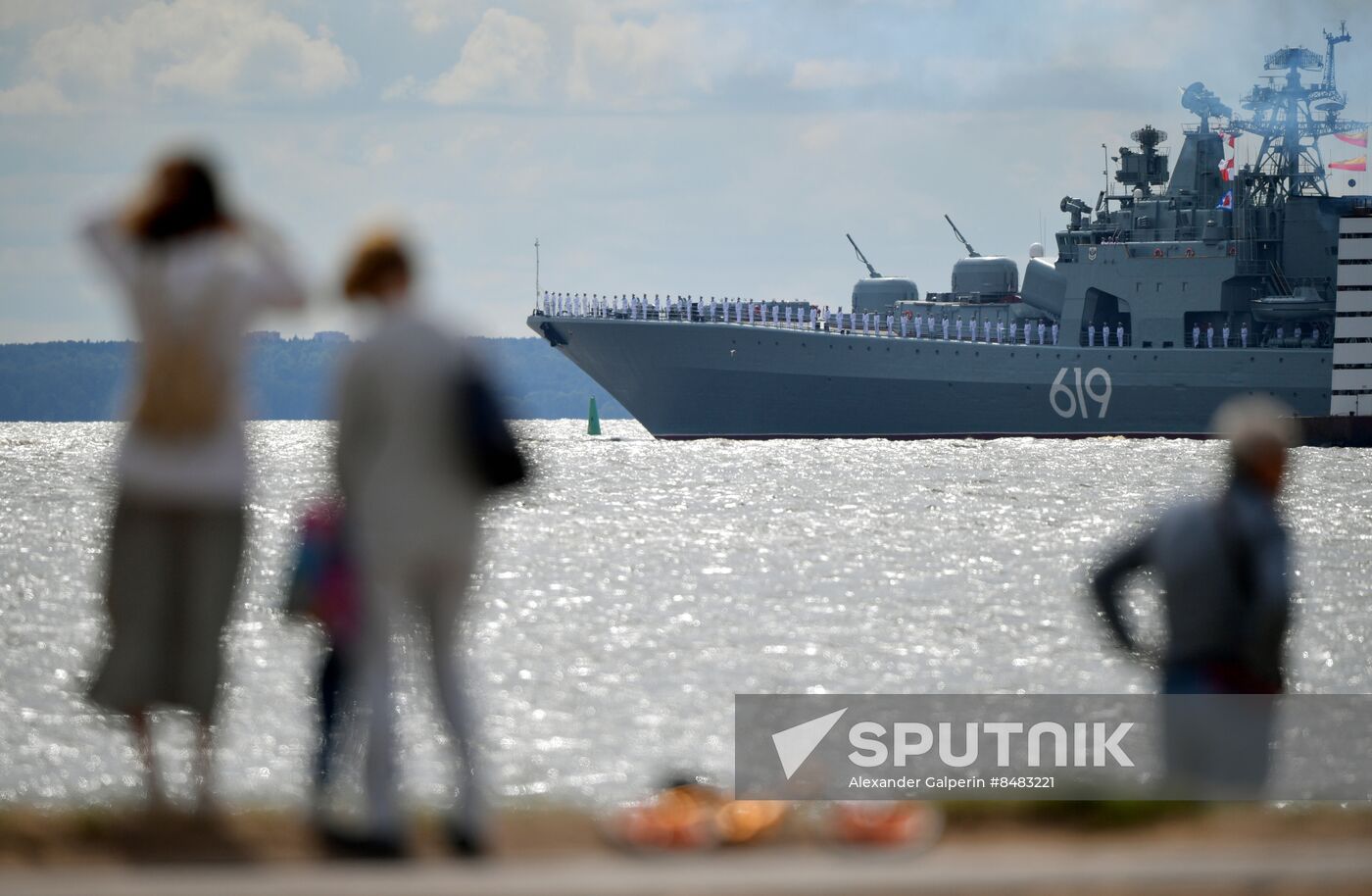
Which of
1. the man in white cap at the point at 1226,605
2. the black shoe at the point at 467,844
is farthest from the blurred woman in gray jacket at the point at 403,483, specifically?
the man in white cap at the point at 1226,605

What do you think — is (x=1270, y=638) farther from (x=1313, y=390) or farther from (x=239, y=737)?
(x=1313, y=390)

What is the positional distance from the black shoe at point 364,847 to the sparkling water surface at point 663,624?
4.56 ft

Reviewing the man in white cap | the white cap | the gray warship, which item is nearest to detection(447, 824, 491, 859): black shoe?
the man in white cap

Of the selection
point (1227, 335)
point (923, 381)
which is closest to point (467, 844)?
point (923, 381)

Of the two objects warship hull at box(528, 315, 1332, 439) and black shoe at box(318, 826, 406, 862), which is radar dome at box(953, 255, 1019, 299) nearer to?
warship hull at box(528, 315, 1332, 439)

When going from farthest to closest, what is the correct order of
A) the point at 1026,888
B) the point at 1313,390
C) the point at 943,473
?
the point at 1313,390
the point at 943,473
the point at 1026,888

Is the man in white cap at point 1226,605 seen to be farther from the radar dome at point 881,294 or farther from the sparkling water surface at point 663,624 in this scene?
the radar dome at point 881,294

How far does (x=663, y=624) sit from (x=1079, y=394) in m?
58.5

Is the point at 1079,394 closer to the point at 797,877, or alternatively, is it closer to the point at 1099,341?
the point at 1099,341

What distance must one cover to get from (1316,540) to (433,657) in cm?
3319

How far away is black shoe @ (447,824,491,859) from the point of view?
5.93 metres

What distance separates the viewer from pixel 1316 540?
36.6 metres

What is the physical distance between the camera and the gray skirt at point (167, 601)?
650 cm

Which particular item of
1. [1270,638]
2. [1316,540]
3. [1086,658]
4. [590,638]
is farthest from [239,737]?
[1316,540]
